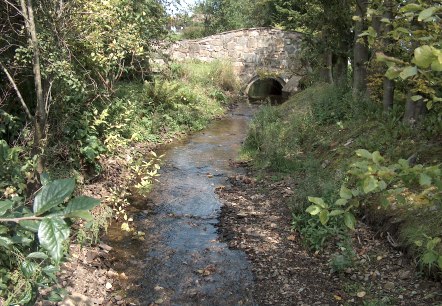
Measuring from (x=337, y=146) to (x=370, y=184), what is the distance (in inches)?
247

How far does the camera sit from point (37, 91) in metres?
4.14

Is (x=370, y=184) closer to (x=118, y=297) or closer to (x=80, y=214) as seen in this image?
(x=80, y=214)

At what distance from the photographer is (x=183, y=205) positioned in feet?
22.5

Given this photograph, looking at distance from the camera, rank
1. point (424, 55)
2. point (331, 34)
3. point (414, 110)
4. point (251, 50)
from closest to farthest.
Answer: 1. point (424, 55)
2. point (414, 110)
3. point (331, 34)
4. point (251, 50)

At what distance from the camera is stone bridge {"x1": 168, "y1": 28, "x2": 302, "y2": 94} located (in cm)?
2070

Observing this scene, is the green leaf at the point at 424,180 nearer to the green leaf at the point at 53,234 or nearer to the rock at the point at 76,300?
the green leaf at the point at 53,234

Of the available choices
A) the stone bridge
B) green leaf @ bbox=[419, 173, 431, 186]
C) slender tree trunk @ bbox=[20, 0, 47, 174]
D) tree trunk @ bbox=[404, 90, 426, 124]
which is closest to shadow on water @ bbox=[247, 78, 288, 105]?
the stone bridge

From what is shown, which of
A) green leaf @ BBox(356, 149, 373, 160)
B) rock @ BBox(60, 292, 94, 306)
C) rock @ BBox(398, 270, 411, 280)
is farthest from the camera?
rock @ BBox(398, 270, 411, 280)

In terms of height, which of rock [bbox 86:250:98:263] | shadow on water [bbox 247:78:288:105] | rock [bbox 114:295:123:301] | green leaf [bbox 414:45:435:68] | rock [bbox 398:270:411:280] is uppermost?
green leaf [bbox 414:45:435:68]

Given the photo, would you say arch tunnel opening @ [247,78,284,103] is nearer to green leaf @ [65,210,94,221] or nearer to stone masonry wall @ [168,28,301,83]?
stone masonry wall @ [168,28,301,83]

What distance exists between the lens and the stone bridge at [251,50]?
2070 centimetres

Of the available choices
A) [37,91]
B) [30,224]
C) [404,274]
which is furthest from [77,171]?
[30,224]

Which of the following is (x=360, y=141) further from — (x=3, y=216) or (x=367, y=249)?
(x=3, y=216)

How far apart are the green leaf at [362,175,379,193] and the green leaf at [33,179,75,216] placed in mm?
966
